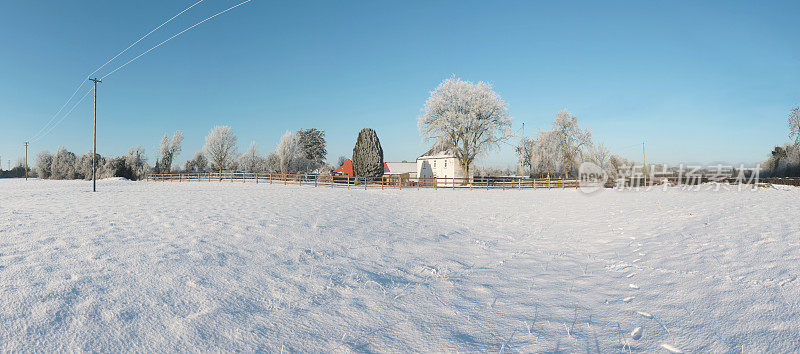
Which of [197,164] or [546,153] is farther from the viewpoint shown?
[197,164]

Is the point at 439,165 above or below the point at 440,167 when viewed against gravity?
above

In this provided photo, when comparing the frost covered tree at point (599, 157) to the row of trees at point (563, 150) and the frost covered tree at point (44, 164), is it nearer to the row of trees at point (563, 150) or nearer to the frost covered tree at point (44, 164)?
the row of trees at point (563, 150)

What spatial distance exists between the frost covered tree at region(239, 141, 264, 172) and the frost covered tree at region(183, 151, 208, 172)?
5.85 m

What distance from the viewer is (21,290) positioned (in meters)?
3.71

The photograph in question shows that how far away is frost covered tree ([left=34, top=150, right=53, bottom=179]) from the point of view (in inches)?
2231

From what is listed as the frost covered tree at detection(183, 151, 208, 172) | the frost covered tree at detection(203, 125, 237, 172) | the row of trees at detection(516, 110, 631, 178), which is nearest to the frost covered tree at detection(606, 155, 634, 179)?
the row of trees at detection(516, 110, 631, 178)

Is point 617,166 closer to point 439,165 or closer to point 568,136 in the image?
point 568,136

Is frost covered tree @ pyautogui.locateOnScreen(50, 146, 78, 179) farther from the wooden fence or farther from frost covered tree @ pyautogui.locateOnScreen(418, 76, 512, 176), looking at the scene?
frost covered tree @ pyautogui.locateOnScreen(418, 76, 512, 176)

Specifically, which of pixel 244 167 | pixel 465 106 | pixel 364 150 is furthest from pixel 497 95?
pixel 244 167

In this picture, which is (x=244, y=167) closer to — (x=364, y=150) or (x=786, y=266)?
(x=364, y=150)

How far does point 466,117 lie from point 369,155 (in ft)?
32.7

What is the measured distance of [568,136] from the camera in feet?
150

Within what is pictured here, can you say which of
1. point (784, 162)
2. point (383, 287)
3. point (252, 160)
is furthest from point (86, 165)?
point (784, 162)

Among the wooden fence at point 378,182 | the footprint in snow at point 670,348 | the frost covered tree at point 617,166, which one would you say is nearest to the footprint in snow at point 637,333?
the footprint in snow at point 670,348
